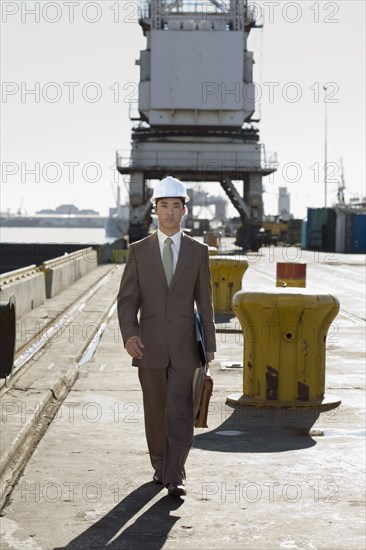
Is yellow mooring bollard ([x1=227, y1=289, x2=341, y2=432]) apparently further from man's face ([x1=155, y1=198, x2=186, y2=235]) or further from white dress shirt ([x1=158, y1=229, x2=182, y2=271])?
man's face ([x1=155, y1=198, x2=186, y2=235])

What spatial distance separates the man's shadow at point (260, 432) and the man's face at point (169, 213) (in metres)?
2.11

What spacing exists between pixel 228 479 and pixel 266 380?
2.87m

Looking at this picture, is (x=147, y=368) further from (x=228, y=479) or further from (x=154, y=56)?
(x=154, y=56)

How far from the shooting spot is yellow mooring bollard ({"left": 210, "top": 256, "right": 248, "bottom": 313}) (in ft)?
65.2

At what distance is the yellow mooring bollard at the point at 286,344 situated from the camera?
9.61 m

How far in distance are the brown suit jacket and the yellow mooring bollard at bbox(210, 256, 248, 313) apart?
43.0ft

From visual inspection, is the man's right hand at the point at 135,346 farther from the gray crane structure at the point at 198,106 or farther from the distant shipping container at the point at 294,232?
the distant shipping container at the point at 294,232

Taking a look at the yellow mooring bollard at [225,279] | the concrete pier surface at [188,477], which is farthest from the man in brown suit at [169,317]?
the yellow mooring bollard at [225,279]

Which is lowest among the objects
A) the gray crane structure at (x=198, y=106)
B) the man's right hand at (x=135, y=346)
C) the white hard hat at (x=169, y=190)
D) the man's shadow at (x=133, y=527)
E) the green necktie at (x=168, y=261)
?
the man's shadow at (x=133, y=527)

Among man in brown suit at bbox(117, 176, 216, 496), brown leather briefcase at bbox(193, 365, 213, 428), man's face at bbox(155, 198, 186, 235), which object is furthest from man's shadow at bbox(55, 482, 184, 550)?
man's face at bbox(155, 198, 186, 235)

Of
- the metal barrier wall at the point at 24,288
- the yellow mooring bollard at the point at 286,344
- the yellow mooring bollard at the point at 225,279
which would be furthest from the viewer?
the yellow mooring bollard at the point at 225,279

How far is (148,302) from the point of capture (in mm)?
6660

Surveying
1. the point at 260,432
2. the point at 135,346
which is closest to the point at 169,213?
the point at 135,346

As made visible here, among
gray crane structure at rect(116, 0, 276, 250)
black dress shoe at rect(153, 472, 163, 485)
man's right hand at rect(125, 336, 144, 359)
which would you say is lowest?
black dress shoe at rect(153, 472, 163, 485)
